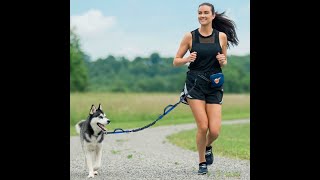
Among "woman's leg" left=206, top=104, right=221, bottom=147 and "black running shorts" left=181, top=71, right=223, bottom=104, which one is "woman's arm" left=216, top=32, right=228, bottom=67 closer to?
"black running shorts" left=181, top=71, right=223, bottom=104

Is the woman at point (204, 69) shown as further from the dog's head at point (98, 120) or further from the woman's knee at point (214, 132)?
the dog's head at point (98, 120)

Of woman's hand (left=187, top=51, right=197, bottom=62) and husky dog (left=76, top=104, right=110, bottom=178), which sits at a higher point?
woman's hand (left=187, top=51, right=197, bottom=62)

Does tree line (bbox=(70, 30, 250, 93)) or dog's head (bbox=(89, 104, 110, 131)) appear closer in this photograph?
dog's head (bbox=(89, 104, 110, 131))

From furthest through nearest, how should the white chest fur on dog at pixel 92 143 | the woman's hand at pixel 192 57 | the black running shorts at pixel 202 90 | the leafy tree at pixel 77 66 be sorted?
the leafy tree at pixel 77 66 → the white chest fur on dog at pixel 92 143 → the black running shorts at pixel 202 90 → the woman's hand at pixel 192 57

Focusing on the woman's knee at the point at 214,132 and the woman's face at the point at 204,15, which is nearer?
the woman's face at the point at 204,15

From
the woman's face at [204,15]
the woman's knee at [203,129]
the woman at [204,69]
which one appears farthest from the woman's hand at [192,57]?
the woman's knee at [203,129]

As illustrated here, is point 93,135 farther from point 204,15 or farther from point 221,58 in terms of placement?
point 204,15

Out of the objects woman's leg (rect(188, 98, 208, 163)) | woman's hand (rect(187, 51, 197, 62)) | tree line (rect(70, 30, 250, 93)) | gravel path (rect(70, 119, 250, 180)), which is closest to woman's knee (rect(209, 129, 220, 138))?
woman's leg (rect(188, 98, 208, 163))

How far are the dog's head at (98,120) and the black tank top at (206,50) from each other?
182cm

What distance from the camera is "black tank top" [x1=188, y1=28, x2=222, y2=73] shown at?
10547 mm

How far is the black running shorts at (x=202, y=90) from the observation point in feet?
34.9
